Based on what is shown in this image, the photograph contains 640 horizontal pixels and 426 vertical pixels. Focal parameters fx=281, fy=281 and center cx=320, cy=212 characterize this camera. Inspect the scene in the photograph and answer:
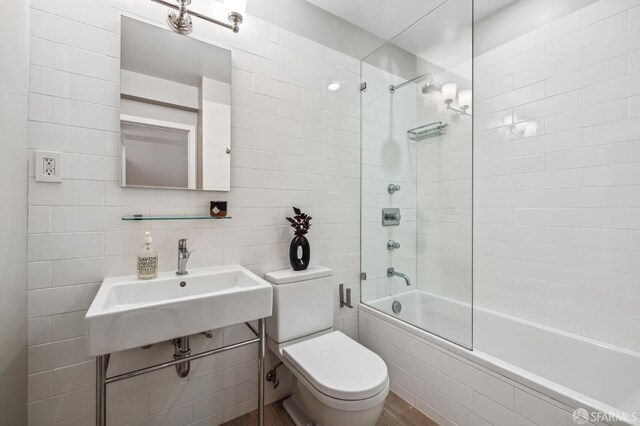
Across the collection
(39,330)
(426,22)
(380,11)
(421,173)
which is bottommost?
(39,330)

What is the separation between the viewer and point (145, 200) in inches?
53.1

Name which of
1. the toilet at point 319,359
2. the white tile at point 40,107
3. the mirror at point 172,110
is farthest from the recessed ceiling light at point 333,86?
the white tile at point 40,107

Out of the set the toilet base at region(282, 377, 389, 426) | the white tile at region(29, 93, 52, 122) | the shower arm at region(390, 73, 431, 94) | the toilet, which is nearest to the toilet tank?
the toilet

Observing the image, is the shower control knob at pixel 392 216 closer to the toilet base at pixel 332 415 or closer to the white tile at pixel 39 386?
the toilet base at pixel 332 415

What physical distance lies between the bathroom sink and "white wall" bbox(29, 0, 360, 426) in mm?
139

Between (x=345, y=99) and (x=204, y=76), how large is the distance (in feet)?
3.26

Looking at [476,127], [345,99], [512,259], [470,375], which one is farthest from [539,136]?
[470,375]

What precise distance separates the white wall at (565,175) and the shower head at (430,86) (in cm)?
42

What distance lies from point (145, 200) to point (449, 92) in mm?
1903

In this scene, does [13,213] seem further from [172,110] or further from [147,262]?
[172,110]

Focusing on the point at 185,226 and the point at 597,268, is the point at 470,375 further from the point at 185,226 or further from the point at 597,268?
the point at 185,226

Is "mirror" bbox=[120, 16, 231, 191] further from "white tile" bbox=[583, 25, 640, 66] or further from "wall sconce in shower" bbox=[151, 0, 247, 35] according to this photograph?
"white tile" bbox=[583, 25, 640, 66]

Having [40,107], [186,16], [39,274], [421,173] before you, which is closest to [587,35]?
[421,173]

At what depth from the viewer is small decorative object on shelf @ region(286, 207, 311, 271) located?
1.71 metres
